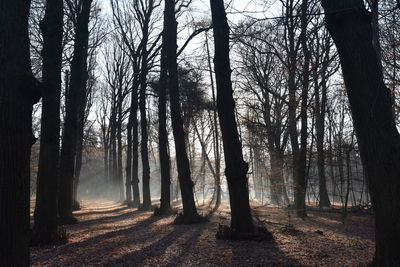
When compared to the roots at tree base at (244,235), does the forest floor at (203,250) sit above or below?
below

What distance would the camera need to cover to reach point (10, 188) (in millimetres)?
2779

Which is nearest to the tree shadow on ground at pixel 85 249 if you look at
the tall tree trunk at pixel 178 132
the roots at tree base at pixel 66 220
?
Answer: the tall tree trunk at pixel 178 132

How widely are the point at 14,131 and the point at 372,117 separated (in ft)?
12.3

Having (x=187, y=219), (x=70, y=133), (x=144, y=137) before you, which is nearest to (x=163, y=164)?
(x=187, y=219)

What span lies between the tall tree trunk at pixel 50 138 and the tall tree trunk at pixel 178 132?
4029 millimetres

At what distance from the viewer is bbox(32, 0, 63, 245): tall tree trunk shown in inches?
261

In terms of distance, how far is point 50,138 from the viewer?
7020mm

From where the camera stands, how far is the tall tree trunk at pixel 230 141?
6.62m

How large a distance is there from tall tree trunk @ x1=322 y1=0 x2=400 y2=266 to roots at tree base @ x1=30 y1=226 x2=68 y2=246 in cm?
581

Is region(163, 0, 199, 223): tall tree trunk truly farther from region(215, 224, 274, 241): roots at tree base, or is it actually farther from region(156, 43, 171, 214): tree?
region(215, 224, 274, 241): roots at tree base

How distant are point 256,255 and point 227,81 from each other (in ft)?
12.1

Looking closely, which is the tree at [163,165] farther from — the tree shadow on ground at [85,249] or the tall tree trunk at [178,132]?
the tree shadow on ground at [85,249]

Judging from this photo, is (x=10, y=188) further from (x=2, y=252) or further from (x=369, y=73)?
(x=369, y=73)

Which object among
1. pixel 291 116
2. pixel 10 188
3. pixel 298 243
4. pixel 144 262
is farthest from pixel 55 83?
pixel 291 116
